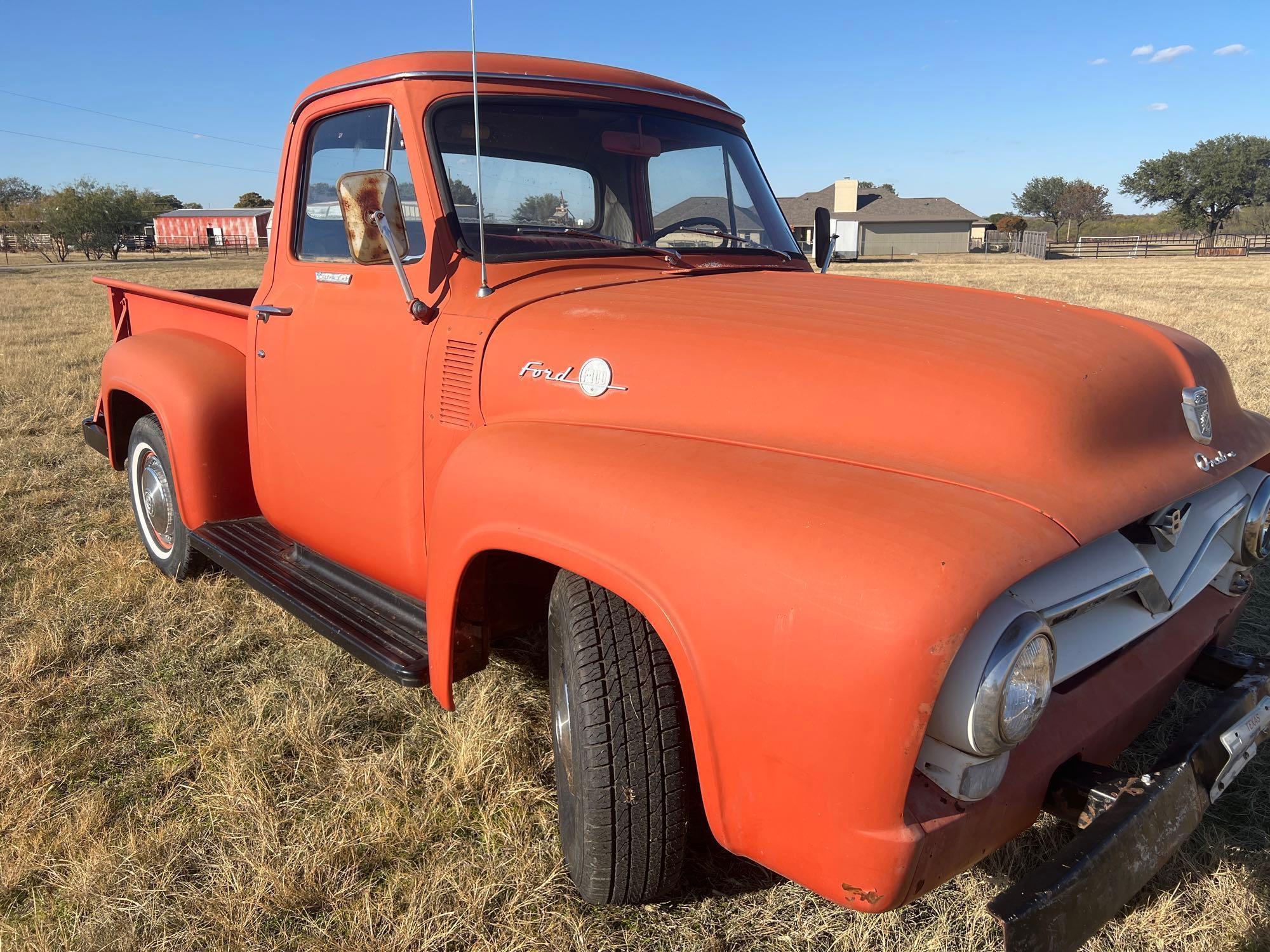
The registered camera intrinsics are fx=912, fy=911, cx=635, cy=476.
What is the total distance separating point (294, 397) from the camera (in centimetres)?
302

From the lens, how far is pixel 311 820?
97.2 inches

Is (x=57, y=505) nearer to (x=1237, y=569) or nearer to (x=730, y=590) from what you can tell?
(x=730, y=590)

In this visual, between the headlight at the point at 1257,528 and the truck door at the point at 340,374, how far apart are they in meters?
2.18

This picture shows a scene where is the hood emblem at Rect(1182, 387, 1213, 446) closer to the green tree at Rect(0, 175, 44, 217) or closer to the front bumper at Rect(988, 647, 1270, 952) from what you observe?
the front bumper at Rect(988, 647, 1270, 952)

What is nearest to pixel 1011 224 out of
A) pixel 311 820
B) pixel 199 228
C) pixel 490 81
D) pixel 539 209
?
pixel 199 228

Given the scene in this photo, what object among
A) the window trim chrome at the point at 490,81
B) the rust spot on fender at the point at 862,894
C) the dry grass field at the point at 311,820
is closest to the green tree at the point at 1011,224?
the window trim chrome at the point at 490,81

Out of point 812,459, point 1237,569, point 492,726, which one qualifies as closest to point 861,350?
point 812,459

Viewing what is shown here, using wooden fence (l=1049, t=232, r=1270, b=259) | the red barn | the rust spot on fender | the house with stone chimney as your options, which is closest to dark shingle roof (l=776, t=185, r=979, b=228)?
the house with stone chimney

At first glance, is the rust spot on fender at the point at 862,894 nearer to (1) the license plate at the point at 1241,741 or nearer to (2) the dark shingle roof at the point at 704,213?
(1) the license plate at the point at 1241,741

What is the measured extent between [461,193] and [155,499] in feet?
7.87

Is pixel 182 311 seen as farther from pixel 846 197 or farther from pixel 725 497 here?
pixel 846 197

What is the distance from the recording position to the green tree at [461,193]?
263 cm

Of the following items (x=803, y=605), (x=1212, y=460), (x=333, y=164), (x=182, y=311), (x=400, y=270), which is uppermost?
(x=333, y=164)

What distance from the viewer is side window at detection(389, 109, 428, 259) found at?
2.64 m
